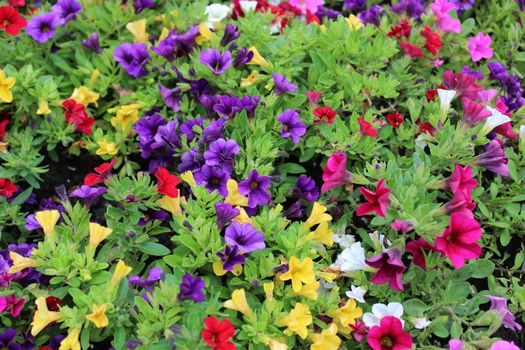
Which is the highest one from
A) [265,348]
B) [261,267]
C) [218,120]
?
[218,120]

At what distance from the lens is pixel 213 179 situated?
2879mm

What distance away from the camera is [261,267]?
2.57 metres

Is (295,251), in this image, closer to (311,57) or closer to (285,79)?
(285,79)

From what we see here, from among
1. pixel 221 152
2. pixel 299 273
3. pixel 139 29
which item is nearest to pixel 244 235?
pixel 299 273

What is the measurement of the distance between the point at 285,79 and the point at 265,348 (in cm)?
140

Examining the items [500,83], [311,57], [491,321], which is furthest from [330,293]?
[500,83]

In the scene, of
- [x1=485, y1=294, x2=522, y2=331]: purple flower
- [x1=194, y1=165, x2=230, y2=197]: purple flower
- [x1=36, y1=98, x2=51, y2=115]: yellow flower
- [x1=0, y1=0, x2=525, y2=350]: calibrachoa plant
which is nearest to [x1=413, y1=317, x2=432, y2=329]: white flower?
[x1=0, y1=0, x2=525, y2=350]: calibrachoa plant

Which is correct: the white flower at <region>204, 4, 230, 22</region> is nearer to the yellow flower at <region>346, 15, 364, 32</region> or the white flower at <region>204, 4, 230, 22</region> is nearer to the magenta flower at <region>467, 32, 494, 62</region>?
the yellow flower at <region>346, 15, 364, 32</region>

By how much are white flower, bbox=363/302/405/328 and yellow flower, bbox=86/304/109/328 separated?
1026 millimetres

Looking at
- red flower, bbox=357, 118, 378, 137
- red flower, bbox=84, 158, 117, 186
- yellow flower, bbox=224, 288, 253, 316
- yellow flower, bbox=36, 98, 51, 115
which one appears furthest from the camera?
yellow flower, bbox=36, 98, 51, 115

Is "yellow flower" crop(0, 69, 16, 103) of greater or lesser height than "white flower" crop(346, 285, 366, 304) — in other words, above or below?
above

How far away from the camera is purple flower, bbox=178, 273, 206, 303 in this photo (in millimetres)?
2332

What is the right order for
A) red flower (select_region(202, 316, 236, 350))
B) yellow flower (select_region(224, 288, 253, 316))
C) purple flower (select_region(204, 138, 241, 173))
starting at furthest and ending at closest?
purple flower (select_region(204, 138, 241, 173)), yellow flower (select_region(224, 288, 253, 316)), red flower (select_region(202, 316, 236, 350))

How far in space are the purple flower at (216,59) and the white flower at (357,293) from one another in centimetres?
128
